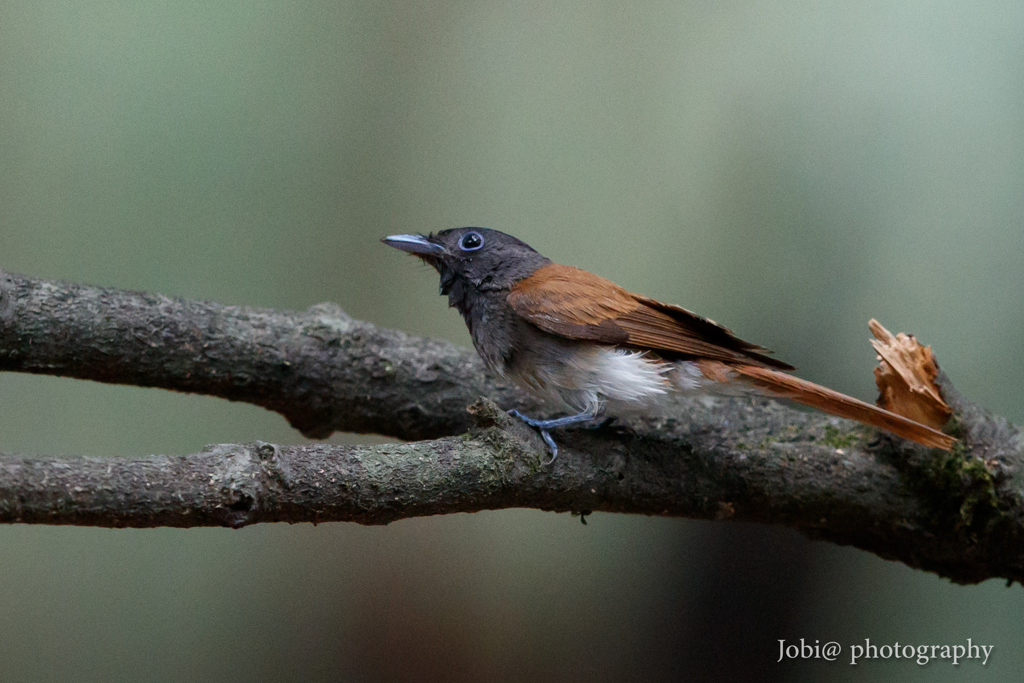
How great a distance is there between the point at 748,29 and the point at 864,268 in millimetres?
1194

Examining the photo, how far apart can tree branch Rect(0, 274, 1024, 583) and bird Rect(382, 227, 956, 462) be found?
6.3 inches

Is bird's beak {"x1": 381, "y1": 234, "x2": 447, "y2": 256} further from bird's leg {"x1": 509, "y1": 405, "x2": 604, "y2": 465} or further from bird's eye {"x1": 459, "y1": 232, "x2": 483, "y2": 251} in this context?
bird's leg {"x1": 509, "y1": 405, "x2": 604, "y2": 465}

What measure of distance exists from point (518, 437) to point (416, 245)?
84cm

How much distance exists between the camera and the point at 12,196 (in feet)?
9.87

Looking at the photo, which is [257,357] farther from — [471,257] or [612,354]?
[612,354]

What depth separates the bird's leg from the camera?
2.02m

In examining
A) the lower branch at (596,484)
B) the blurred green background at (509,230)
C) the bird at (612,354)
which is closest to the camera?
the lower branch at (596,484)

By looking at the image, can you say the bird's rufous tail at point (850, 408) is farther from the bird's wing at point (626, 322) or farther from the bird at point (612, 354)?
the bird's wing at point (626, 322)

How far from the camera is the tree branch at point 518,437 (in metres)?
1.92

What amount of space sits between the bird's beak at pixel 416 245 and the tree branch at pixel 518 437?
0.35 meters

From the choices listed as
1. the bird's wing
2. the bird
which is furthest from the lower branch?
the bird's wing

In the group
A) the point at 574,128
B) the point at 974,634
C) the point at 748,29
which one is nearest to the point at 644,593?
the point at 974,634

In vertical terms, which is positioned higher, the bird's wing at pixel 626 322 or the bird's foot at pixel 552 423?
the bird's wing at pixel 626 322

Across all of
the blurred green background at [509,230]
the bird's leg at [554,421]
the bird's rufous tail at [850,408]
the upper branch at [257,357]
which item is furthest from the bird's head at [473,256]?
the blurred green background at [509,230]
